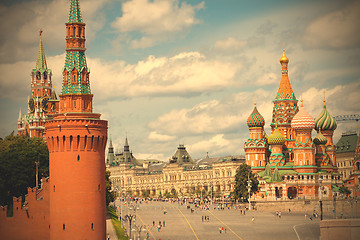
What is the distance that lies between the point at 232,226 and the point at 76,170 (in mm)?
43729

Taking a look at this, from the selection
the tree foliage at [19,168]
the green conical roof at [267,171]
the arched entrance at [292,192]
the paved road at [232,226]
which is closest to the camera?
the tree foliage at [19,168]

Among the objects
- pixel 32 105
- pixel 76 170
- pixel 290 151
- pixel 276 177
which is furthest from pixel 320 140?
pixel 76 170

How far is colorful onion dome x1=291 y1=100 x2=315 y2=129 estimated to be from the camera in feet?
497

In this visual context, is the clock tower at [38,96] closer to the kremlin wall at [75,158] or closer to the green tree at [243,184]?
the green tree at [243,184]

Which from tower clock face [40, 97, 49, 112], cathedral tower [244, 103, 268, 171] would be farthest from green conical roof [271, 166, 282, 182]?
tower clock face [40, 97, 49, 112]

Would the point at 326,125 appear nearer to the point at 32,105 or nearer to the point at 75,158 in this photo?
the point at 32,105

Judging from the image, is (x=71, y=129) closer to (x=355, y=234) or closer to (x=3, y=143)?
(x=355, y=234)

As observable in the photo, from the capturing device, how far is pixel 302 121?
152500mm

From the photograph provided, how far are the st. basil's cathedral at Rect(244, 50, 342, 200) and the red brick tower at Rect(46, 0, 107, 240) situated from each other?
260 feet

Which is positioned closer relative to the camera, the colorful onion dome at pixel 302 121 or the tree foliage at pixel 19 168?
the tree foliage at pixel 19 168

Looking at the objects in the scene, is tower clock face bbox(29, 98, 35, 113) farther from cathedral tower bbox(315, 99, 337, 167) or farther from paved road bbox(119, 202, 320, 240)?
cathedral tower bbox(315, 99, 337, 167)

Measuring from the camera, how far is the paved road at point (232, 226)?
9362 centimetres

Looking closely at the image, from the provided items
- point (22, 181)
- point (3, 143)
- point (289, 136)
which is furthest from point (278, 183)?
point (22, 181)

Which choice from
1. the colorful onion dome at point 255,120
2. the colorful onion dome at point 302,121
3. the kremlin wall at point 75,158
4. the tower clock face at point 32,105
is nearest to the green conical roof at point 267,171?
the colorful onion dome at point 302,121
